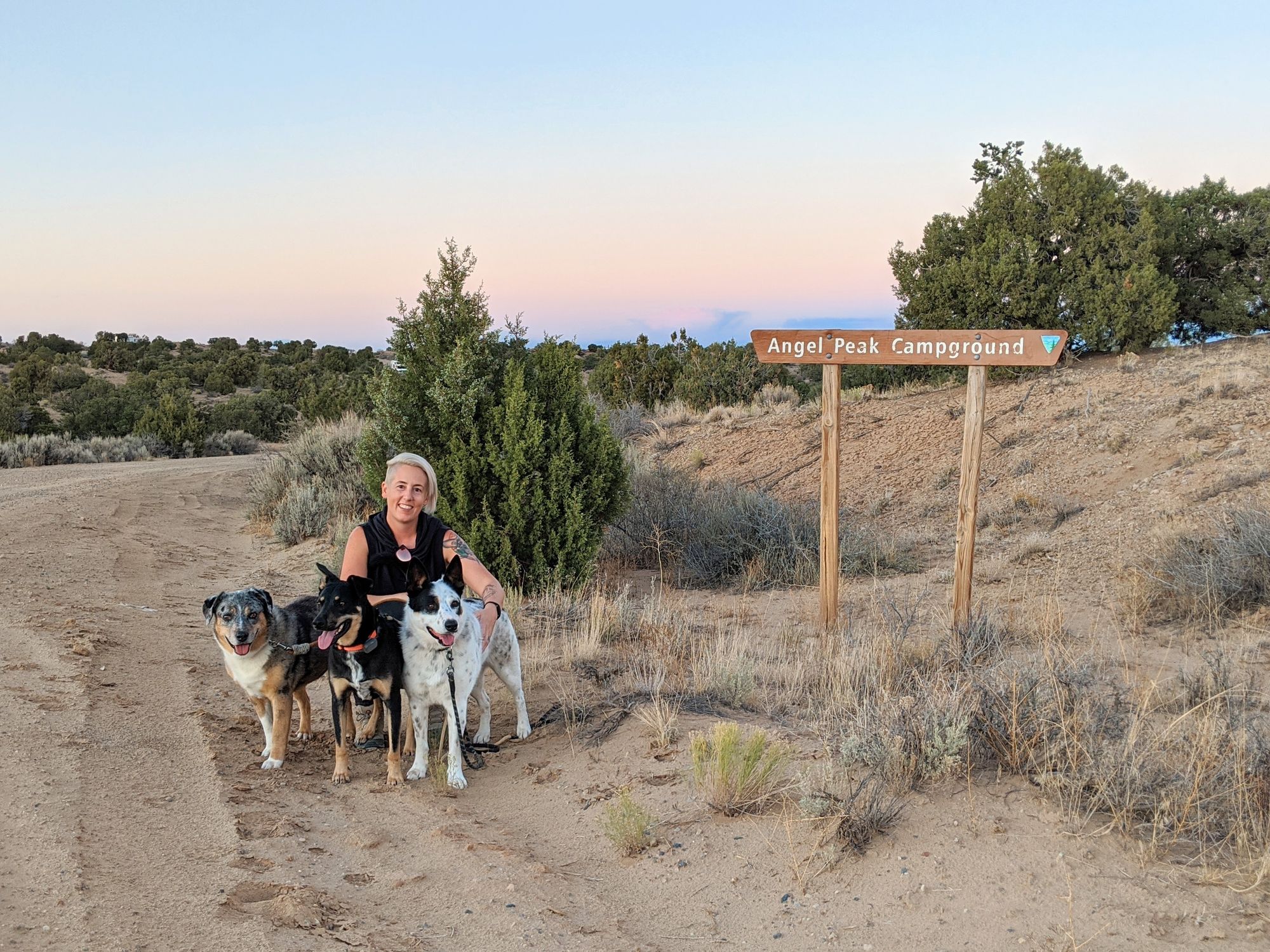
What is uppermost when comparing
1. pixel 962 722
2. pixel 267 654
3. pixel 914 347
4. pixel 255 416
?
pixel 255 416

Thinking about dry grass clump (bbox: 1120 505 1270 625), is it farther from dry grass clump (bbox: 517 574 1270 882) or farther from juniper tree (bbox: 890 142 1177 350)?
juniper tree (bbox: 890 142 1177 350)

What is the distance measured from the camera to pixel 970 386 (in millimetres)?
7383

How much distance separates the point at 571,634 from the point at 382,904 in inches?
165

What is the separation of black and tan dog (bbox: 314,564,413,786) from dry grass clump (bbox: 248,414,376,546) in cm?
637

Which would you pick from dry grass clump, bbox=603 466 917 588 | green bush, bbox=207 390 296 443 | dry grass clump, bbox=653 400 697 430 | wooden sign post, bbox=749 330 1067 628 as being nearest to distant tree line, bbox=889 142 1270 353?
dry grass clump, bbox=653 400 697 430

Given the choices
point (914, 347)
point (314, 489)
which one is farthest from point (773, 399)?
point (914, 347)

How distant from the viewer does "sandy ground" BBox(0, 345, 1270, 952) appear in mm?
3678

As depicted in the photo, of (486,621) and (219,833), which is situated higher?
(486,621)

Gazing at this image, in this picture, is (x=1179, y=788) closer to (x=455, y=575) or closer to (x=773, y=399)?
(x=455, y=575)

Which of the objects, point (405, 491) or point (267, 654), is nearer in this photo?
point (267, 654)

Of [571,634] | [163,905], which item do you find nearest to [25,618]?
[571,634]

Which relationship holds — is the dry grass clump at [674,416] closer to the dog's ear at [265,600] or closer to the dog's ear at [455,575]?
the dog's ear at [265,600]

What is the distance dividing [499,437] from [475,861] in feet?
18.8

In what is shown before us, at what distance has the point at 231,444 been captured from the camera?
29516mm
